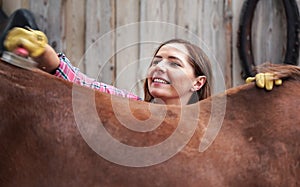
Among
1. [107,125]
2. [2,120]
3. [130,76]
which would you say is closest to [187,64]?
[107,125]

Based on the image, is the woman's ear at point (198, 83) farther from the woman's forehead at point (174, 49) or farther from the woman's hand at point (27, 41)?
the woman's hand at point (27, 41)

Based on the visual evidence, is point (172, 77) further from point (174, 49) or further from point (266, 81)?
point (266, 81)

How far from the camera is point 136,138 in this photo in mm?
1643

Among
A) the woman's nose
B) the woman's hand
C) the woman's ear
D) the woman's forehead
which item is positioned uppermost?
the woman's hand

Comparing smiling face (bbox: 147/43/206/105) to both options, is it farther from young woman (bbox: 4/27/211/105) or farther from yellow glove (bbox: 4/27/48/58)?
yellow glove (bbox: 4/27/48/58)

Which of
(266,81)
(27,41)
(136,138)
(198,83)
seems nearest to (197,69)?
(198,83)

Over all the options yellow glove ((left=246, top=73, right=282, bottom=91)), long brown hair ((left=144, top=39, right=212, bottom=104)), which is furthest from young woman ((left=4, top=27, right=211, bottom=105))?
yellow glove ((left=246, top=73, right=282, bottom=91))

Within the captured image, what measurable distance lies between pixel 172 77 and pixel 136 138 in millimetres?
651

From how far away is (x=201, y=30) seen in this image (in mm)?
3561

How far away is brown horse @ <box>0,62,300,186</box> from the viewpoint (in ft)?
5.15

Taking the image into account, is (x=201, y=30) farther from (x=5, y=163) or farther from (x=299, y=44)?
(x=5, y=163)

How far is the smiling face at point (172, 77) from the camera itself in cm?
224

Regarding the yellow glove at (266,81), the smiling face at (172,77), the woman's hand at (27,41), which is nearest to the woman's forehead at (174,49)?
the smiling face at (172,77)

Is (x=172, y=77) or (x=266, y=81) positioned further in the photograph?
(x=172, y=77)
